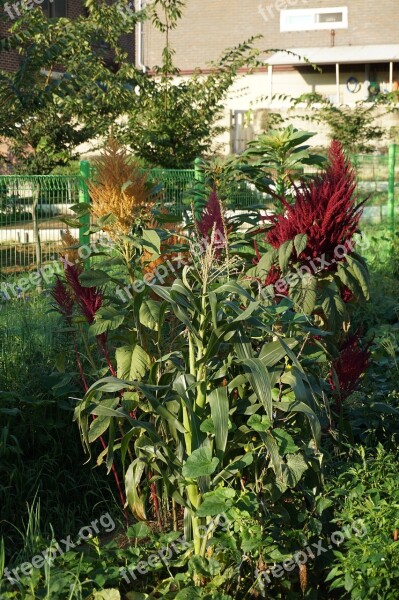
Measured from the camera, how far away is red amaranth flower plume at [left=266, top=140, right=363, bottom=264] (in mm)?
5102

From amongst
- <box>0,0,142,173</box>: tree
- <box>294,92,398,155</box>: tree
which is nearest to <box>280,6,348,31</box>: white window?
<box>294,92,398,155</box>: tree

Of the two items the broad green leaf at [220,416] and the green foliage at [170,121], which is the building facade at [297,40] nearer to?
the green foliage at [170,121]

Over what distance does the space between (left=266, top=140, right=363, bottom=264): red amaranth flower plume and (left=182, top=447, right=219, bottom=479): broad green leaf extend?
1657mm

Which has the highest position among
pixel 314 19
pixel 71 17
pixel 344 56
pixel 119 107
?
pixel 314 19

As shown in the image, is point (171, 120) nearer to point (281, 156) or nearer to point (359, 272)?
point (281, 156)

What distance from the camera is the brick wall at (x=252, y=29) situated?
3228 cm

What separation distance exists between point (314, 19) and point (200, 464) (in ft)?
102

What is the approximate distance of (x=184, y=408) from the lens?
4.02 m

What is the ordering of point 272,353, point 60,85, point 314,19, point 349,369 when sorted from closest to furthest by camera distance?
point 272,353
point 349,369
point 60,85
point 314,19

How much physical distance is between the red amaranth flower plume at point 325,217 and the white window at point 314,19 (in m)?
28.9

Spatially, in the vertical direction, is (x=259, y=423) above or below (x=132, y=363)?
below

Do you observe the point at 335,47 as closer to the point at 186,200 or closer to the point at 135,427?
the point at 186,200

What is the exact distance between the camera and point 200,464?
12.5 feet

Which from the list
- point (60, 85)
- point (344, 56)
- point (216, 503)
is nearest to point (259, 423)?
point (216, 503)
